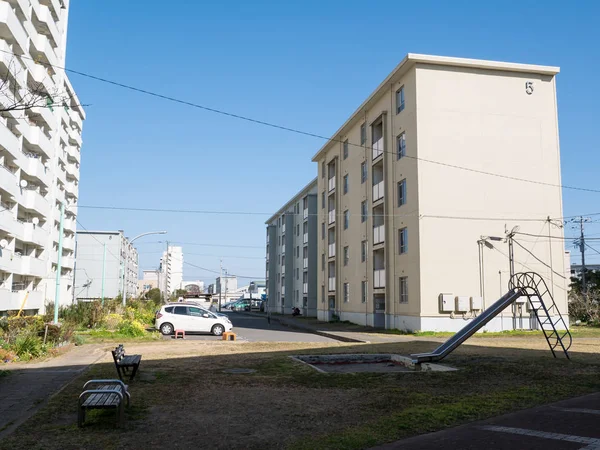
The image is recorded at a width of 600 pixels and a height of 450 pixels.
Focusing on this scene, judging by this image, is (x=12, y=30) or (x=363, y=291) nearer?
(x=12, y=30)

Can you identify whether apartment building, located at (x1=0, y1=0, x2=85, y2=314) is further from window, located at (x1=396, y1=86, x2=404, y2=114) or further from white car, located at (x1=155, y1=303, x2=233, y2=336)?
window, located at (x1=396, y1=86, x2=404, y2=114)

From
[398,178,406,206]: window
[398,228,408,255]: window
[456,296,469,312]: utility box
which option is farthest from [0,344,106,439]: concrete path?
[398,178,406,206]: window

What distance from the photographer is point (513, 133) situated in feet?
104

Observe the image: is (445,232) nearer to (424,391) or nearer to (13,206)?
(424,391)

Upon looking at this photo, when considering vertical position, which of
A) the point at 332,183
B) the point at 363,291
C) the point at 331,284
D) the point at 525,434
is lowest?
the point at 525,434

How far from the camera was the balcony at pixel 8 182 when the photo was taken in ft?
111

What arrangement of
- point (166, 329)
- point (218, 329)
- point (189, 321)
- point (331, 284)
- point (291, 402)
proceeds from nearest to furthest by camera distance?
1. point (291, 402)
2. point (166, 329)
3. point (189, 321)
4. point (218, 329)
5. point (331, 284)

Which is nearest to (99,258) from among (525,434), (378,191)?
(378,191)

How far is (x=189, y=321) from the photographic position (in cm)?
2820

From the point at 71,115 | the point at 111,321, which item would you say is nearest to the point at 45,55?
the point at 71,115

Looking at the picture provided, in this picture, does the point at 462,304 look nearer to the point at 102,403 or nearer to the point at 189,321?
the point at 189,321

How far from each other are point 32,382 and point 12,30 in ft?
96.9

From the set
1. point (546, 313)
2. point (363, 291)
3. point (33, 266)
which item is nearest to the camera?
point (546, 313)

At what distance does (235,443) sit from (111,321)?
75.8 feet
